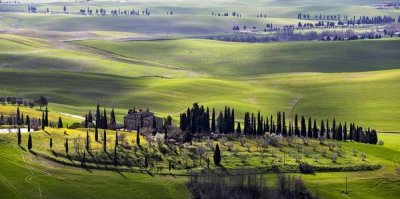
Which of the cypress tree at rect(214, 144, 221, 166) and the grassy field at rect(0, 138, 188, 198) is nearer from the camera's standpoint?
the grassy field at rect(0, 138, 188, 198)

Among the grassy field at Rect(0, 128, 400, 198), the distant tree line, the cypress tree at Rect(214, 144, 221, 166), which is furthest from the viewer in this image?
the distant tree line

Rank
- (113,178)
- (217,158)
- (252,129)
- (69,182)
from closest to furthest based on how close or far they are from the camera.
→ (69,182), (113,178), (217,158), (252,129)

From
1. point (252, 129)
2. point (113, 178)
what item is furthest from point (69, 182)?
point (252, 129)

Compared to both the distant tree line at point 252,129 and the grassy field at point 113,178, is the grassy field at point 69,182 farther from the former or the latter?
the distant tree line at point 252,129

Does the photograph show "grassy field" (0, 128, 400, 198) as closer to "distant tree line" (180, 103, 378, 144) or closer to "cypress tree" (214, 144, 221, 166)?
"cypress tree" (214, 144, 221, 166)

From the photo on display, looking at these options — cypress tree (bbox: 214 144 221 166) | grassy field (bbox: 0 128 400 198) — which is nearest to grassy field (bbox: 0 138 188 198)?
grassy field (bbox: 0 128 400 198)

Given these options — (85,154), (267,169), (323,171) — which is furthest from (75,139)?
(323,171)

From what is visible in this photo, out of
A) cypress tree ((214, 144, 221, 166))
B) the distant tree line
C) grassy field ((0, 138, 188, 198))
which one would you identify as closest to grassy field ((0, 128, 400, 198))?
grassy field ((0, 138, 188, 198))

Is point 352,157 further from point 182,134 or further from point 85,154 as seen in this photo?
point 85,154

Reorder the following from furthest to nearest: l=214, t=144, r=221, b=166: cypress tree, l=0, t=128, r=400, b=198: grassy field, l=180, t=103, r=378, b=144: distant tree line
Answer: l=180, t=103, r=378, b=144: distant tree line, l=214, t=144, r=221, b=166: cypress tree, l=0, t=128, r=400, b=198: grassy field

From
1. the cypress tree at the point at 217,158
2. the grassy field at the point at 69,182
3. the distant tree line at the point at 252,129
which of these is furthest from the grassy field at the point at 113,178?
the distant tree line at the point at 252,129

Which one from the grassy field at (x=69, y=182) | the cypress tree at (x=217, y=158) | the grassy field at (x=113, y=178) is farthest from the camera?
the cypress tree at (x=217, y=158)

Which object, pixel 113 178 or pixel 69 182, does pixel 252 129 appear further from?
pixel 69 182
